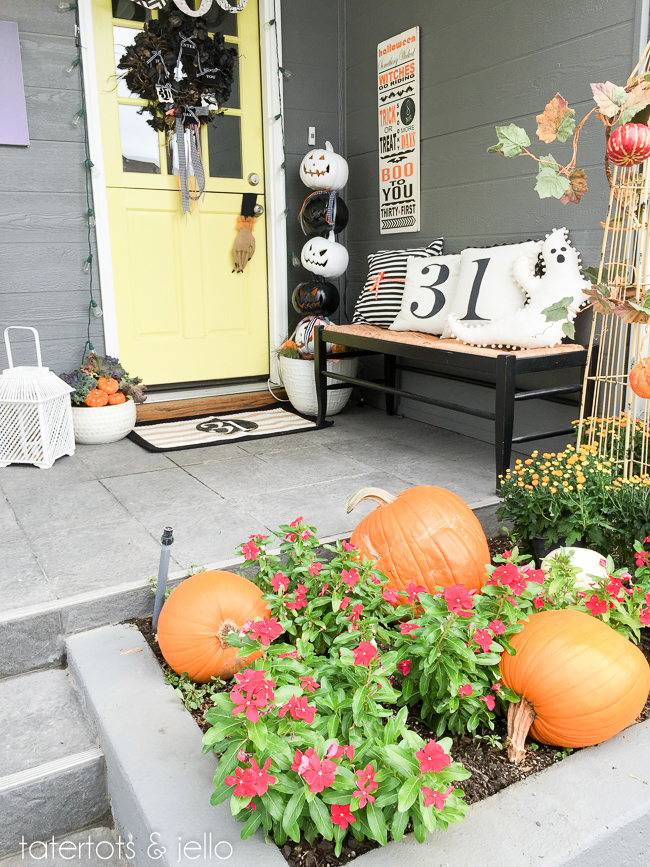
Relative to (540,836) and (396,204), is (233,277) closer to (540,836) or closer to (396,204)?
(396,204)

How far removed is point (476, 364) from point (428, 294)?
0.72 m

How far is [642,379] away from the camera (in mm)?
1598

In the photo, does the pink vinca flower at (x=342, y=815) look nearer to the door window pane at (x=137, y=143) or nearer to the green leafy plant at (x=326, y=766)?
the green leafy plant at (x=326, y=766)

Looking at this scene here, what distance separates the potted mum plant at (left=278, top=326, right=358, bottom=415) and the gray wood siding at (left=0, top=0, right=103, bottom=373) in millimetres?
1060

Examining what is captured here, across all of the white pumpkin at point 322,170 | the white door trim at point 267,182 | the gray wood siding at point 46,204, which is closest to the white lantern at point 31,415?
the gray wood siding at point 46,204

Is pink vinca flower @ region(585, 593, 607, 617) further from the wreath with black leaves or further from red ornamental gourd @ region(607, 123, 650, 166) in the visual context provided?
the wreath with black leaves

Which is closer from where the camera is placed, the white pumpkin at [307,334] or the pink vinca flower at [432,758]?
the pink vinca flower at [432,758]

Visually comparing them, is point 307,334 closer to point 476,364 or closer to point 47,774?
point 476,364

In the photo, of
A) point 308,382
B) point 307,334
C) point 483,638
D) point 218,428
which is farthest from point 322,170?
point 483,638

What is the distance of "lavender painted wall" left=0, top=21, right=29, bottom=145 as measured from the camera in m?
3.02

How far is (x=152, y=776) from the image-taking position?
1.11 metres

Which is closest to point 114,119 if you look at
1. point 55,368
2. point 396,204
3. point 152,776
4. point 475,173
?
point 55,368

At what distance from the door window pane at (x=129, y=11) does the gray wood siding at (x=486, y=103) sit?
1.16 m

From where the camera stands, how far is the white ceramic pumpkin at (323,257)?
3596mm
